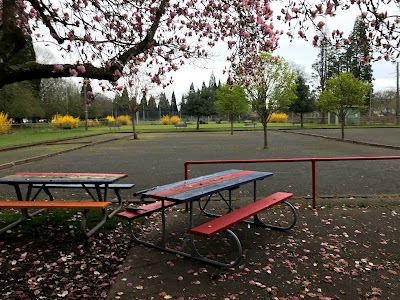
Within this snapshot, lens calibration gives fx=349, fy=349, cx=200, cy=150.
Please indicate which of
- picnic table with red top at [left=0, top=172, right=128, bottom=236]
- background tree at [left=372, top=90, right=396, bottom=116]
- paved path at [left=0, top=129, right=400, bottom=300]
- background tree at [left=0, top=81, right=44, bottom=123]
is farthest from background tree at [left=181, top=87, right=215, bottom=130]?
picnic table with red top at [left=0, top=172, right=128, bottom=236]

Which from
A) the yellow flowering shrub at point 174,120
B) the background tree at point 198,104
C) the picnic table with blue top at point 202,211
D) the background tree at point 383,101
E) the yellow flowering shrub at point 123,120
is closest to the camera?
the picnic table with blue top at point 202,211

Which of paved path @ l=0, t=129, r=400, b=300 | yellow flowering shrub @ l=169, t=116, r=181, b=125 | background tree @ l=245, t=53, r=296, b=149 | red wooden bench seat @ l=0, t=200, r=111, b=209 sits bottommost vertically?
paved path @ l=0, t=129, r=400, b=300

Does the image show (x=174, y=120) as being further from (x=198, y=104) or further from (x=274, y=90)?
(x=274, y=90)

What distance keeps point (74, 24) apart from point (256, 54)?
2.84m

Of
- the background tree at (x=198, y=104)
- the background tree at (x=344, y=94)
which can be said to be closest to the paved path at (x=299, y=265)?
the background tree at (x=344, y=94)

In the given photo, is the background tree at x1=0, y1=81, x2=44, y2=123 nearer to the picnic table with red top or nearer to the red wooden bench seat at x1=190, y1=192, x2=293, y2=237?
the picnic table with red top

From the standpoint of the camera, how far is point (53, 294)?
313cm

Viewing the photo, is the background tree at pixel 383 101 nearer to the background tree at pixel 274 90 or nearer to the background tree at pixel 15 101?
the background tree at pixel 274 90

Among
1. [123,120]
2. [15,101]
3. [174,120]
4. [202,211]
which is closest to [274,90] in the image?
[202,211]

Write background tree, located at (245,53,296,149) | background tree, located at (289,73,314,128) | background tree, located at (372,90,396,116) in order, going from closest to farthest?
background tree, located at (245,53,296,149) → background tree, located at (289,73,314,128) → background tree, located at (372,90,396,116)

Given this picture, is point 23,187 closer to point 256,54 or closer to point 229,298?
point 256,54

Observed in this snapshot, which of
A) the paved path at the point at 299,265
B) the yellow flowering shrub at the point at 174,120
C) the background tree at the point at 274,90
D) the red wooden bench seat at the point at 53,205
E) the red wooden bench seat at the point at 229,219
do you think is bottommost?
the paved path at the point at 299,265

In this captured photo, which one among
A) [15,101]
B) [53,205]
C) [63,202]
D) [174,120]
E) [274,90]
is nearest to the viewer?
[53,205]

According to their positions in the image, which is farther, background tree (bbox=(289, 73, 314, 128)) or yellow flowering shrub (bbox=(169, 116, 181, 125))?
yellow flowering shrub (bbox=(169, 116, 181, 125))
